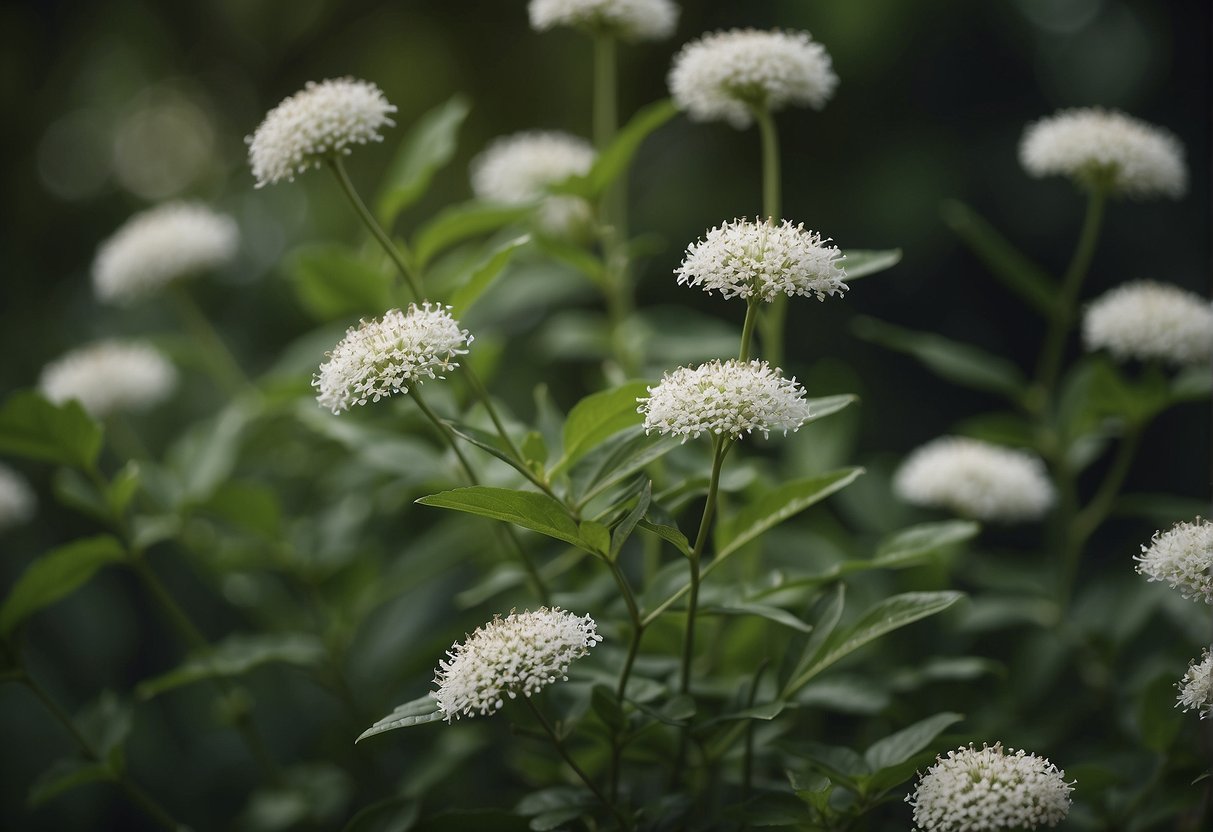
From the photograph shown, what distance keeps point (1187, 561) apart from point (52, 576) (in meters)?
1.00

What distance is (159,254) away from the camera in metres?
1.38

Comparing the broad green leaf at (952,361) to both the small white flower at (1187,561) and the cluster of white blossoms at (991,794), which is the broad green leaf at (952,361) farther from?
the cluster of white blossoms at (991,794)

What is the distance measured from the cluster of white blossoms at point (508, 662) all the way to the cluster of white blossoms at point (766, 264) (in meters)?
0.27

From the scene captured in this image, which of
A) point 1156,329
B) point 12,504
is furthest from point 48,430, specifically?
point 1156,329

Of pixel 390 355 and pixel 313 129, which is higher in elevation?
pixel 313 129

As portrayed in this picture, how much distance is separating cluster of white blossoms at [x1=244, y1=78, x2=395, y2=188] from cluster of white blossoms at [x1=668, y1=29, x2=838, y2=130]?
296 millimetres

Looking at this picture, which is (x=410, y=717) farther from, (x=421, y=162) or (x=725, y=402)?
(x=421, y=162)

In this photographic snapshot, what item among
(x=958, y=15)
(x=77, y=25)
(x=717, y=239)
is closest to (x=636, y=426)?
(x=717, y=239)

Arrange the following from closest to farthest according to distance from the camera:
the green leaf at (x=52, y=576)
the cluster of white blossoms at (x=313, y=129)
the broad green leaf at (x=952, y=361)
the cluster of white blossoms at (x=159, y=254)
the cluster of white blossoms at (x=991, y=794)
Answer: the cluster of white blossoms at (x=991, y=794) → the cluster of white blossoms at (x=313, y=129) → the green leaf at (x=52, y=576) → the broad green leaf at (x=952, y=361) → the cluster of white blossoms at (x=159, y=254)

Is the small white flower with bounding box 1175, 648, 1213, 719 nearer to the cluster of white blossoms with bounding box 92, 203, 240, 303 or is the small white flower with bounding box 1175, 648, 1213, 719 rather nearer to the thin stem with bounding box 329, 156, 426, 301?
the thin stem with bounding box 329, 156, 426, 301

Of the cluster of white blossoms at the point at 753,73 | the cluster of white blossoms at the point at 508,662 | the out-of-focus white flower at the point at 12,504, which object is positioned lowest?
the cluster of white blossoms at the point at 508,662

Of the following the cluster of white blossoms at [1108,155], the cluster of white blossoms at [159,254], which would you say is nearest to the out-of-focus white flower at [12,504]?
the cluster of white blossoms at [159,254]

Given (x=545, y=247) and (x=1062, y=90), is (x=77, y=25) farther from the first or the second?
(x=1062, y=90)

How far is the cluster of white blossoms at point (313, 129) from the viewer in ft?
2.89
